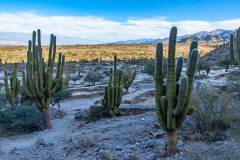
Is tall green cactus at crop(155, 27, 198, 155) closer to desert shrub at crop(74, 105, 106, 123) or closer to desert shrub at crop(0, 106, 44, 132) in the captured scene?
desert shrub at crop(0, 106, 44, 132)

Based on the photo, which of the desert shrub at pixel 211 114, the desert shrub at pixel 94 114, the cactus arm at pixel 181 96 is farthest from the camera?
the desert shrub at pixel 94 114

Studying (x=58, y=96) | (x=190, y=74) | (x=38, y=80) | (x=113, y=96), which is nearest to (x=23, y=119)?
(x=38, y=80)

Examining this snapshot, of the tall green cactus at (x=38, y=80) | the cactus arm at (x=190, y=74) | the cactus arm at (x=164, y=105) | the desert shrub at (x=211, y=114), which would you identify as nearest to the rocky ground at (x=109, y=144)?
the desert shrub at (x=211, y=114)

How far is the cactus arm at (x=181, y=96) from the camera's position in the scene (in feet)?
31.8

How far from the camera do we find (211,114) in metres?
13.0

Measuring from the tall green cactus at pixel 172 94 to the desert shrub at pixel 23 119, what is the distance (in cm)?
737

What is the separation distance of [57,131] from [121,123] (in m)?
2.47

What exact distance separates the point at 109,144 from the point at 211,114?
3.15 m

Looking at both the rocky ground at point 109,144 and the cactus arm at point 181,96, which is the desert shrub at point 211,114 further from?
the cactus arm at point 181,96

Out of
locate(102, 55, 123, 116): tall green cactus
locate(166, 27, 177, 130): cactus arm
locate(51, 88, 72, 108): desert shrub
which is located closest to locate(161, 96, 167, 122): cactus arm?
locate(166, 27, 177, 130): cactus arm

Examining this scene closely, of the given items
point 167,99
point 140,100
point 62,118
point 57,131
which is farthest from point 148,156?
point 140,100

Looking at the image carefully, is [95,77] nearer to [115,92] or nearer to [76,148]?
[115,92]

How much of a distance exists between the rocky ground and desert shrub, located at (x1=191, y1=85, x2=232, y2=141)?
47cm

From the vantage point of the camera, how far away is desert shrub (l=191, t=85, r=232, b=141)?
1261cm
